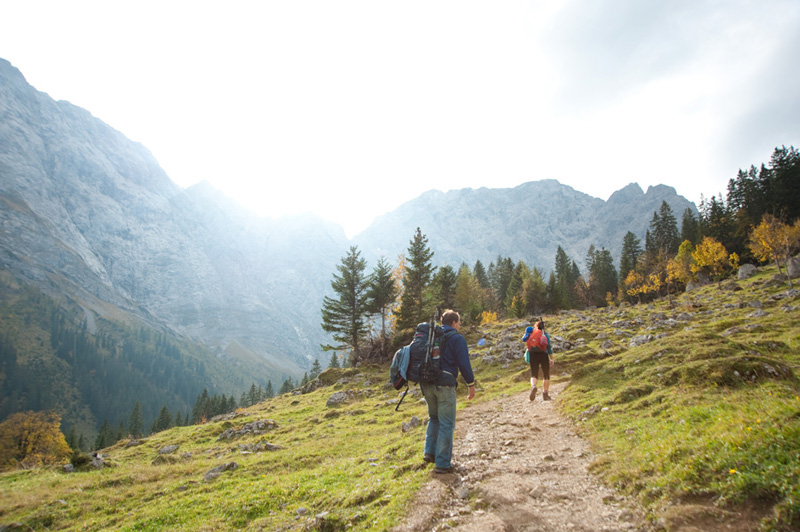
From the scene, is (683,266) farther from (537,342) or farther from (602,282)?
(537,342)

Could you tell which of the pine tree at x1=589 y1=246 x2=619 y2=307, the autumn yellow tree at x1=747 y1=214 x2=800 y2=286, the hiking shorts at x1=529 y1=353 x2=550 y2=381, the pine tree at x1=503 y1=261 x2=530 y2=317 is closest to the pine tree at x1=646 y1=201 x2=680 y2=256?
the pine tree at x1=589 y1=246 x2=619 y2=307

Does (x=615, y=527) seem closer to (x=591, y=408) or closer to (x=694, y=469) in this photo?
(x=694, y=469)

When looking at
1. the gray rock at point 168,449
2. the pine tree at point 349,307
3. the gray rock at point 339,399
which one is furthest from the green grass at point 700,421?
the pine tree at point 349,307

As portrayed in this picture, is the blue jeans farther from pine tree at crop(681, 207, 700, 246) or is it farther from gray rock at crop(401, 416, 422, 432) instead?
pine tree at crop(681, 207, 700, 246)

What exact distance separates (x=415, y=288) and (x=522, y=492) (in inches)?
1426

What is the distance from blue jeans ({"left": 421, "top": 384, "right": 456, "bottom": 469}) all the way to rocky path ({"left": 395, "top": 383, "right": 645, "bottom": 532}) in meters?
0.46

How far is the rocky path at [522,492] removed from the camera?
5.07 metres

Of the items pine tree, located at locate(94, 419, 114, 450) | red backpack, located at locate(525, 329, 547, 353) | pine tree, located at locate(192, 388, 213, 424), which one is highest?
red backpack, located at locate(525, 329, 547, 353)

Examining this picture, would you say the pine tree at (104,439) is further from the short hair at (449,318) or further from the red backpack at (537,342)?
the short hair at (449,318)

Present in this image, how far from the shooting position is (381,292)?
148 ft

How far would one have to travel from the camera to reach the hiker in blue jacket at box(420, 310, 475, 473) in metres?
7.61

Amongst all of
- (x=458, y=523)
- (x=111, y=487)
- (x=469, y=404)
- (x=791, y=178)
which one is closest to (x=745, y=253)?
(x=791, y=178)

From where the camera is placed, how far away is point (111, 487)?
40.9 feet

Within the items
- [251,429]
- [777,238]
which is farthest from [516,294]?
[251,429]
